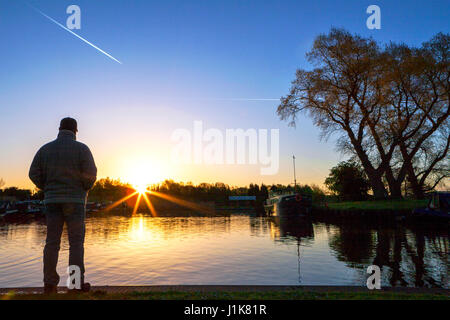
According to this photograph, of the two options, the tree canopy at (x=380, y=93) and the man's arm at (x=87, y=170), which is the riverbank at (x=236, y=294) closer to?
the man's arm at (x=87, y=170)

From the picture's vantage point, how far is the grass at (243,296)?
171 inches

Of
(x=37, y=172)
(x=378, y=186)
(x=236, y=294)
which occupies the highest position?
(x=37, y=172)

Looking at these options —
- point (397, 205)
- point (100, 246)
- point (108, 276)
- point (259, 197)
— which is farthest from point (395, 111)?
point (259, 197)

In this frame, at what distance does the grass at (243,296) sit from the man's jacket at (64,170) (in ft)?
4.11

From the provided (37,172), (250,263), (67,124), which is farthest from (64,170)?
(250,263)

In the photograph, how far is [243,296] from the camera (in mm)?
4598

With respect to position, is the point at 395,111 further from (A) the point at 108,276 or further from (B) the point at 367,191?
(A) the point at 108,276

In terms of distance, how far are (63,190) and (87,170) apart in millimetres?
401

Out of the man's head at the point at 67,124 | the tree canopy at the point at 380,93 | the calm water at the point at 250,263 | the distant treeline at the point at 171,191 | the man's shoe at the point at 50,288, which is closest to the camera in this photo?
the man's shoe at the point at 50,288

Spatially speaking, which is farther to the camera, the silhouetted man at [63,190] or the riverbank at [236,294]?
the silhouetted man at [63,190]

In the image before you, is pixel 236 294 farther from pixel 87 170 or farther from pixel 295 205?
pixel 295 205

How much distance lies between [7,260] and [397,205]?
A: 27223mm

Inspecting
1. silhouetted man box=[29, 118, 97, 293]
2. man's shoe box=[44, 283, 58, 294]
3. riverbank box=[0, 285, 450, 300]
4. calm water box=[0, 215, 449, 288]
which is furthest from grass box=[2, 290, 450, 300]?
calm water box=[0, 215, 449, 288]

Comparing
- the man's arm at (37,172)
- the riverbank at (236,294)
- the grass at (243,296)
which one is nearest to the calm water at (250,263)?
the riverbank at (236,294)
